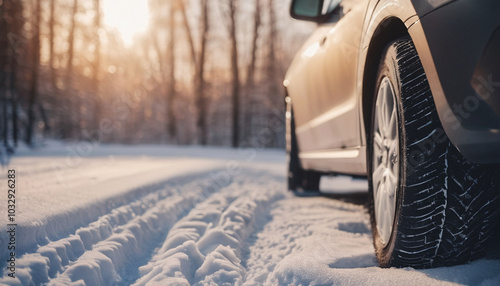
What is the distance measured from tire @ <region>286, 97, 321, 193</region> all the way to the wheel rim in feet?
7.27

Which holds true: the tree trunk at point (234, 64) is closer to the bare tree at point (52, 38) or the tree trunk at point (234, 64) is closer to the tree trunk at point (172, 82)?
the tree trunk at point (172, 82)

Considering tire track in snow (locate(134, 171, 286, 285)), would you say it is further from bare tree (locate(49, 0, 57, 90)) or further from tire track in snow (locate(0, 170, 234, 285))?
bare tree (locate(49, 0, 57, 90))

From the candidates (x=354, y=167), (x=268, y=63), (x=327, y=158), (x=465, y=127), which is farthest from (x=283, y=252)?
(x=268, y=63)

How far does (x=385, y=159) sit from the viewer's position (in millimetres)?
1901

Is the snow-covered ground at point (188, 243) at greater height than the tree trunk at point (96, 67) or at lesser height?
lesser

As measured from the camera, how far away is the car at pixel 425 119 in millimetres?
1294

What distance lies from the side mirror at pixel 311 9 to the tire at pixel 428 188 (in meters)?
1.46

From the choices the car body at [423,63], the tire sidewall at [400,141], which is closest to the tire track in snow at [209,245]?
the tire sidewall at [400,141]

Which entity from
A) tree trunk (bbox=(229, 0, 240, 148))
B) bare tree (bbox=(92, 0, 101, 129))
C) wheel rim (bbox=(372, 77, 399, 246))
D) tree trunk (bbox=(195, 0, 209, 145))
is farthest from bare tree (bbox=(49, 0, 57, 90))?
wheel rim (bbox=(372, 77, 399, 246))

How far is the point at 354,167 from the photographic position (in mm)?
2492

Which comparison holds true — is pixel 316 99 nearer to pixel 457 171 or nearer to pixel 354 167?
pixel 354 167

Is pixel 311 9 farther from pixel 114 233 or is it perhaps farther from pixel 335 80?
Answer: pixel 114 233

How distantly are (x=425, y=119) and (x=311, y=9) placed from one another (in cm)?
197

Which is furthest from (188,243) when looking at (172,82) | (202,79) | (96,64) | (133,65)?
(133,65)
